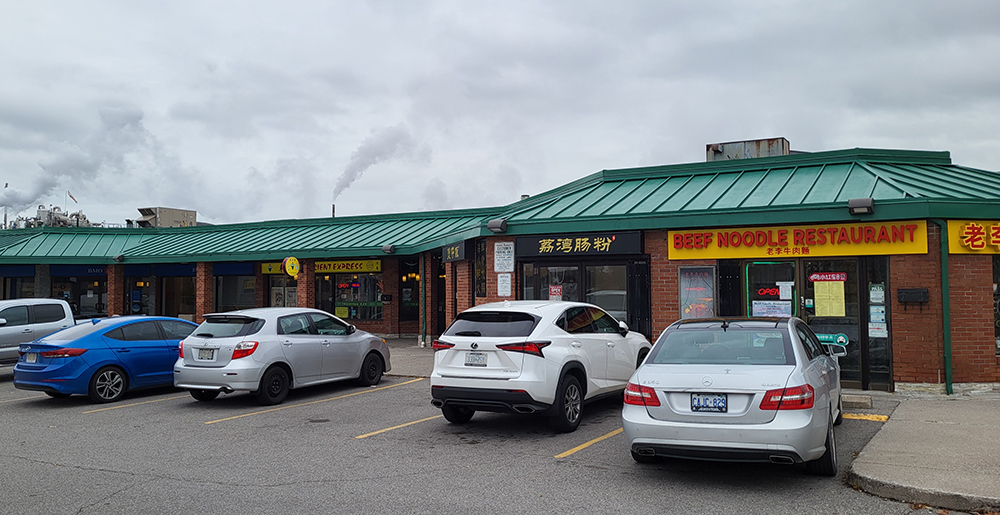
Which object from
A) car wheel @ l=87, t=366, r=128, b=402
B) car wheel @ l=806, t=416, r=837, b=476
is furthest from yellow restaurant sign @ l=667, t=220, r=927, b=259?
car wheel @ l=87, t=366, r=128, b=402

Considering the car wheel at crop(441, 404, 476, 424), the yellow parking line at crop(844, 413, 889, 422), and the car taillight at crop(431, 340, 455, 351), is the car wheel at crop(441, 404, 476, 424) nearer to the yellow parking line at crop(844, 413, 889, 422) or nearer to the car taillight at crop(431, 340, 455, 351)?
the car taillight at crop(431, 340, 455, 351)

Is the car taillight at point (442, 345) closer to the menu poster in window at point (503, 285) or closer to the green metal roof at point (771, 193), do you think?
the green metal roof at point (771, 193)

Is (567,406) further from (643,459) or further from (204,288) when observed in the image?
(204,288)

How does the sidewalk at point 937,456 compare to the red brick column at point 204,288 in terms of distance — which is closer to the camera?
the sidewalk at point 937,456

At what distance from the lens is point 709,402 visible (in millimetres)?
6027

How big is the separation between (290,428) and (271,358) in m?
A: 2.09

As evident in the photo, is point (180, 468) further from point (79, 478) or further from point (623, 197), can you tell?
point (623, 197)

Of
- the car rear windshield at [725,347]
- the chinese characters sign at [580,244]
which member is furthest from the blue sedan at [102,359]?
the car rear windshield at [725,347]

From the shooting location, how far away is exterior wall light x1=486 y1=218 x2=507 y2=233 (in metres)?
15.5

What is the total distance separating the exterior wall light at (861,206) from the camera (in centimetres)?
1154

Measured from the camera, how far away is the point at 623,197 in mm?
15922

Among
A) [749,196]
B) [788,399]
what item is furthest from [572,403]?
[749,196]

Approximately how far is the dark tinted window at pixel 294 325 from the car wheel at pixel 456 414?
374 centimetres

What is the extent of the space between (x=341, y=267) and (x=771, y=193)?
54.9ft
